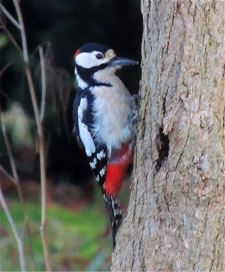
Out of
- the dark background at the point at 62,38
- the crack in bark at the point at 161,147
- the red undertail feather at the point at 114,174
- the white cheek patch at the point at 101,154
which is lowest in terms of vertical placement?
the dark background at the point at 62,38

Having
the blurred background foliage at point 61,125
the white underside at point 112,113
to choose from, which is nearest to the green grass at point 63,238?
the blurred background foliage at point 61,125

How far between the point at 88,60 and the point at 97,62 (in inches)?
1.9

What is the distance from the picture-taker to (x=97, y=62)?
5113 millimetres

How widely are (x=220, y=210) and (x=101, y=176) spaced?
95cm

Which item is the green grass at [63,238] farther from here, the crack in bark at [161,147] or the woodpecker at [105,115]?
the crack in bark at [161,147]

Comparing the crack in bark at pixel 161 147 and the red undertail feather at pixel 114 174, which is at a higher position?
the crack in bark at pixel 161 147

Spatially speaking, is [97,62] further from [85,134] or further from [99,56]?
[85,134]

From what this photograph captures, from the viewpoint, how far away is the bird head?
16.7ft

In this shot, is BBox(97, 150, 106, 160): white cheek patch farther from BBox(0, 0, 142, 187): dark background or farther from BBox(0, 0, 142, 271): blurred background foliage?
BBox(0, 0, 142, 187): dark background

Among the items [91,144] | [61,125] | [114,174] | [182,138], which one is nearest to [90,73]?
[91,144]

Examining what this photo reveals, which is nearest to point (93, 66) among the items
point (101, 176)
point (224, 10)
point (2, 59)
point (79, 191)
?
point (101, 176)

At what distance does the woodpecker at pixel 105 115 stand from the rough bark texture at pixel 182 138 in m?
0.42

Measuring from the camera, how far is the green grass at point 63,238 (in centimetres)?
764

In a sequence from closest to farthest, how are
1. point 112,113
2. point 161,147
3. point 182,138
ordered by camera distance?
point 182,138, point 161,147, point 112,113
